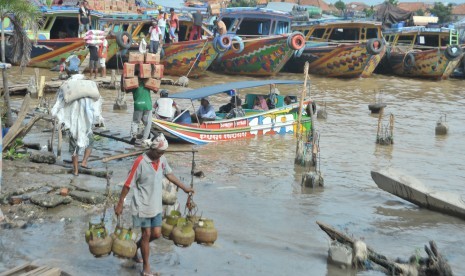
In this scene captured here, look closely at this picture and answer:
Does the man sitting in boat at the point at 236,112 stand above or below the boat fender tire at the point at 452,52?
below

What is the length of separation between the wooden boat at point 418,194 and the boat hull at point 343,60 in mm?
16233

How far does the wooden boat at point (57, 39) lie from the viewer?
22.7m

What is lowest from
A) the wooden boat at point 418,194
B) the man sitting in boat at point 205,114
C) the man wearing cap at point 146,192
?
the wooden boat at point 418,194

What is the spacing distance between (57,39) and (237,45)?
18.4 ft

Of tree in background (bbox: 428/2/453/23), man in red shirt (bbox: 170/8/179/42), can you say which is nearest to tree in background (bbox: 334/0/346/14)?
tree in background (bbox: 428/2/453/23)

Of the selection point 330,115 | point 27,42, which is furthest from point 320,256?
point 330,115

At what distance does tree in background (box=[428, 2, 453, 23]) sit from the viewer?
5475 cm

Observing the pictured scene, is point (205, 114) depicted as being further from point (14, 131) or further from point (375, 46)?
point (375, 46)

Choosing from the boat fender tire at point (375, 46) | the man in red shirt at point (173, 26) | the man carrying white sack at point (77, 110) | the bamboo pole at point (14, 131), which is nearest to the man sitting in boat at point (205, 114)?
the bamboo pole at point (14, 131)

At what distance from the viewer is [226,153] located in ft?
41.9

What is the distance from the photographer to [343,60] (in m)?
25.7

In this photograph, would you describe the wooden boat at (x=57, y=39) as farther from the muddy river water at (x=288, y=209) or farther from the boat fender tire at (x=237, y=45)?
the muddy river water at (x=288, y=209)

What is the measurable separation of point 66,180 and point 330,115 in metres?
10.2

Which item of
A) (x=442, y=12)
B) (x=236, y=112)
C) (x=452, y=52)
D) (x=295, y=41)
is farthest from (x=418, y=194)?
(x=442, y=12)
